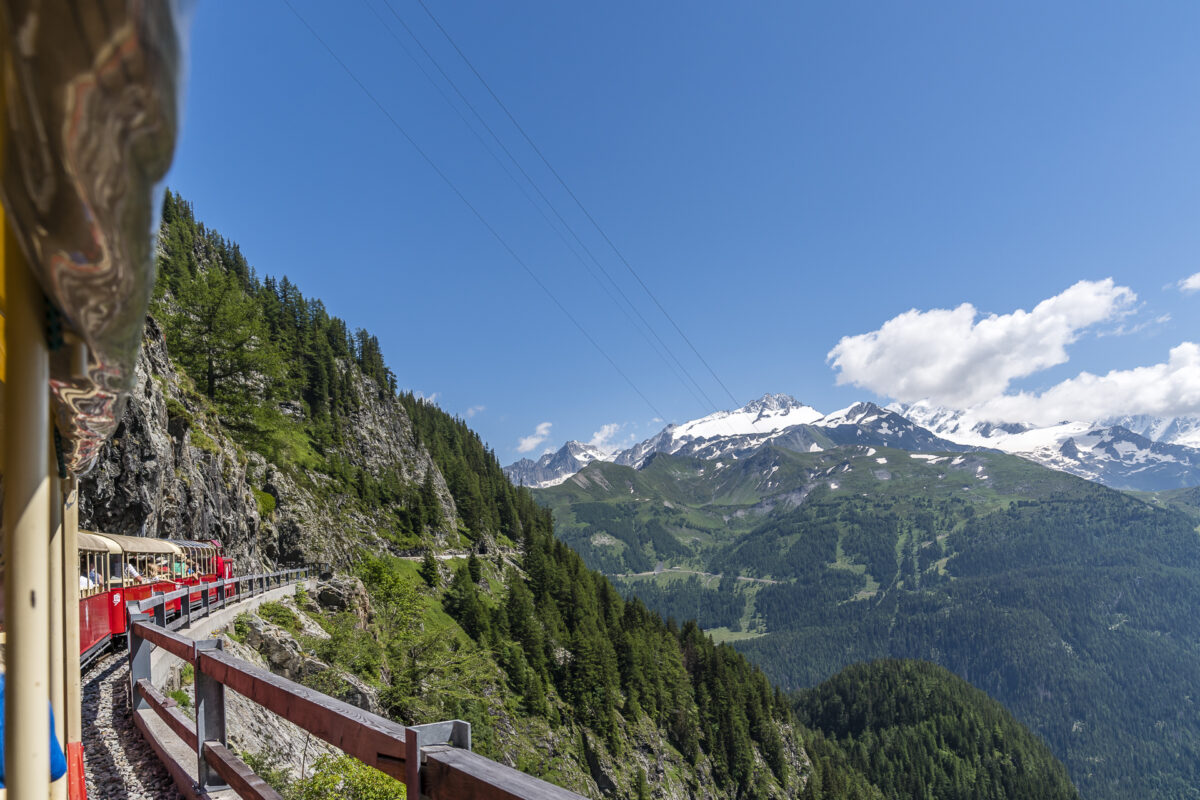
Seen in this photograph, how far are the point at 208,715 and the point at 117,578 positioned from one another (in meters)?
14.5

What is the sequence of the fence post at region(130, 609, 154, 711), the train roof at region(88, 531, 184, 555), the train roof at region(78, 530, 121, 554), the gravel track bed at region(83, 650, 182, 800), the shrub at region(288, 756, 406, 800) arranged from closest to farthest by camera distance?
the gravel track bed at region(83, 650, 182, 800), the shrub at region(288, 756, 406, 800), the fence post at region(130, 609, 154, 711), the train roof at region(78, 530, 121, 554), the train roof at region(88, 531, 184, 555)

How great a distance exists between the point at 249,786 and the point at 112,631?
41.5 feet

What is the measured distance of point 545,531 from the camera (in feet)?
385

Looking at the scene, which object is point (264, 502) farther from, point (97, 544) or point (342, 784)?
point (342, 784)

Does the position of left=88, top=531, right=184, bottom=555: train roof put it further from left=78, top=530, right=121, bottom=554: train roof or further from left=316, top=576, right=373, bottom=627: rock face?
left=316, top=576, right=373, bottom=627: rock face

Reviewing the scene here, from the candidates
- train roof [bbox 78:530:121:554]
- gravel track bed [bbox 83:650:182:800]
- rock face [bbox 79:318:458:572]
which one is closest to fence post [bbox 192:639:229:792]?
Answer: gravel track bed [bbox 83:650:182:800]

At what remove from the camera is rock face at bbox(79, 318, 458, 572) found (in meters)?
23.8

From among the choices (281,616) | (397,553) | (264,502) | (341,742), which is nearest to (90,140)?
(341,742)

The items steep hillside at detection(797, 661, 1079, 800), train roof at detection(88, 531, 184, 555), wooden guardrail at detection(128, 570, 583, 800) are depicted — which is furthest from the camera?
steep hillside at detection(797, 661, 1079, 800)

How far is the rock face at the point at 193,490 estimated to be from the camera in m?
23.8

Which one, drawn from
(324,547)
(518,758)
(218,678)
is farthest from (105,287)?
(324,547)

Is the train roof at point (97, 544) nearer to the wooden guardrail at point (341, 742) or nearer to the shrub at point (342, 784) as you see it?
the shrub at point (342, 784)

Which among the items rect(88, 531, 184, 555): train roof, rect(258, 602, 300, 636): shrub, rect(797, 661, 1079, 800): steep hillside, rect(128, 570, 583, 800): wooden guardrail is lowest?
rect(797, 661, 1079, 800): steep hillside

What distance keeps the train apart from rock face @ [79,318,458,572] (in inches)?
90.2
